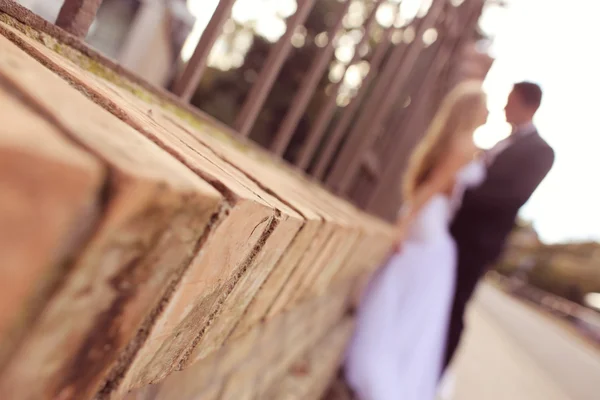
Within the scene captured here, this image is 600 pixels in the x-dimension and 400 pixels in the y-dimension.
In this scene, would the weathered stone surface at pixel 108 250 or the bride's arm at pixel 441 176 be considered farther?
the bride's arm at pixel 441 176

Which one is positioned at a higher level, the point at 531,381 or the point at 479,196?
the point at 479,196

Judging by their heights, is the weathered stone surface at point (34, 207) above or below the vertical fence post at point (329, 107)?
below

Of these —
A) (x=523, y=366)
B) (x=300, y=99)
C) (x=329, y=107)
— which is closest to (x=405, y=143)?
(x=329, y=107)

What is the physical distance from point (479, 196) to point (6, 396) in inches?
119

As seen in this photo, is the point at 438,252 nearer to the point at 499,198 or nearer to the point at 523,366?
the point at 499,198

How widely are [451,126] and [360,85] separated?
79 centimetres

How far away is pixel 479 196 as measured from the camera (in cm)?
296

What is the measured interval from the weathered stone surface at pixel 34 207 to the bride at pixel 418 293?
267 centimetres

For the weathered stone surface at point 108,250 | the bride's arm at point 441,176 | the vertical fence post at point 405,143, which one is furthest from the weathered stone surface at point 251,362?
the vertical fence post at point 405,143

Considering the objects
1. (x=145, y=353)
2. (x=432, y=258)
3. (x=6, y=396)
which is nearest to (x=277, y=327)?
(x=145, y=353)

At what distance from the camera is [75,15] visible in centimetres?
91

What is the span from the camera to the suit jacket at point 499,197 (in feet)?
9.26

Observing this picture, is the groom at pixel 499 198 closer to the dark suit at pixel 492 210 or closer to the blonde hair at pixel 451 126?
the dark suit at pixel 492 210

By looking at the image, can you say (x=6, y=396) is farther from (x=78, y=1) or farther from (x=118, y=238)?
(x=78, y=1)
